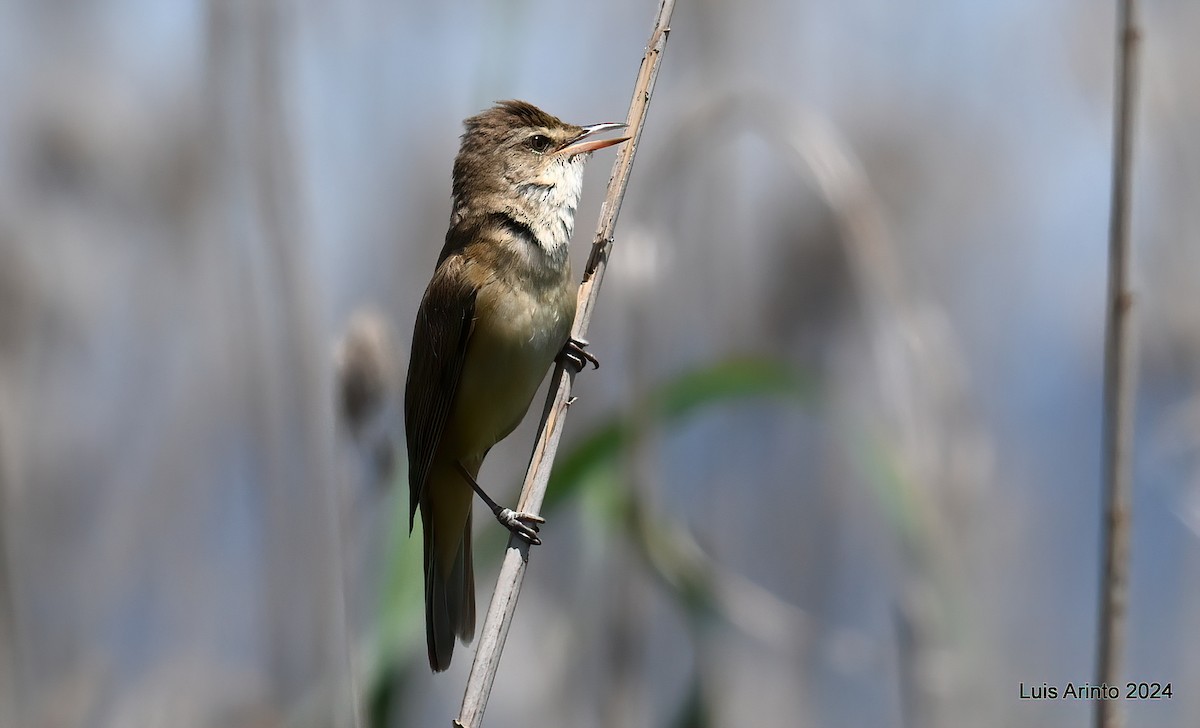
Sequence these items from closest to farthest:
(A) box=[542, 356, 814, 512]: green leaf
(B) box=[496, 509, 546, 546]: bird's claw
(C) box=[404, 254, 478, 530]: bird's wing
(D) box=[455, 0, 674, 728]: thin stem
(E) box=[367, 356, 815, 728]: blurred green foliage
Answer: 1. (D) box=[455, 0, 674, 728]: thin stem
2. (E) box=[367, 356, 815, 728]: blurred green foliage
3. (B) box=[496, 509, 546, 546]: bird's claw
4. (A) box=[542, 356, 814, 512]: green leaf
5. (C) box=[404, 254, 478, 530]: bird's wing

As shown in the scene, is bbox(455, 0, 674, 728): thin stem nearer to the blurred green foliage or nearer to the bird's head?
the blurred green foliage

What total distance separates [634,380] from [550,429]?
61cm

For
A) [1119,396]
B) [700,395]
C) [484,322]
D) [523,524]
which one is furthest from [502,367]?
[1119,396]

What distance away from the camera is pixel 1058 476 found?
4.61 meters

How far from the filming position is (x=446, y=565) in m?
3.36

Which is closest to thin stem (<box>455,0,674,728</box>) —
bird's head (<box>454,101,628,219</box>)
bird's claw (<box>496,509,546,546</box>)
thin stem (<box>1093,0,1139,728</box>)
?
bird's claw (<box>496,509,546,546</box>)

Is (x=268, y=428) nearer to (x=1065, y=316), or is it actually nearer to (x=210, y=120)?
(x=210, y=120)

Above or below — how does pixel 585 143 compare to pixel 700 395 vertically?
above

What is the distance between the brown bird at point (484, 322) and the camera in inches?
126

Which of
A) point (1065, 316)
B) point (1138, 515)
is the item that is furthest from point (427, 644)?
point (1065, 316)

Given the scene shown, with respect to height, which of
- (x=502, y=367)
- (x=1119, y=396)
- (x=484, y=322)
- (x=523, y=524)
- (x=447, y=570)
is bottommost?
(x=523, y=524)

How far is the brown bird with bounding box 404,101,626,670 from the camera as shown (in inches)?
126

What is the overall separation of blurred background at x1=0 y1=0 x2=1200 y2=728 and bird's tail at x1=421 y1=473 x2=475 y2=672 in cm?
12

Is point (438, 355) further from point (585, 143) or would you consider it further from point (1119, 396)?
point (1119, 396)
